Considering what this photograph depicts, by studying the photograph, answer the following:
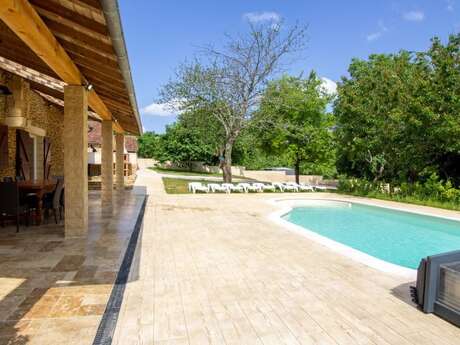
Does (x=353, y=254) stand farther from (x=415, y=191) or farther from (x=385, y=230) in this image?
(x=415, y=191)

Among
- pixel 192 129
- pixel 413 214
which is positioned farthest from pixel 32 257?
pixel 192 129

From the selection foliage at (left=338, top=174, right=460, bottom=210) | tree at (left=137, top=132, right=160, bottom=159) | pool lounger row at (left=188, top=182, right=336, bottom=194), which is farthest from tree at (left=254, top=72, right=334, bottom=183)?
tree at (left=137, top=132, right=160, bottom=159)

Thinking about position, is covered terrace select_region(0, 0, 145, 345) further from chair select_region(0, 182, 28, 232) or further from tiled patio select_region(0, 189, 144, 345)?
chair select_region(0, 182, 28, 232)

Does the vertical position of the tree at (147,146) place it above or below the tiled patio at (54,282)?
above

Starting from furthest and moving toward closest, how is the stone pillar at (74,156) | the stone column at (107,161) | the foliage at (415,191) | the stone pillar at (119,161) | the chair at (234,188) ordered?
the chair at (234,188) < the stone pillar at (119,161) < the foliage at (415,191) < the stone column at (107,161) < the stone pillar at (74,156)

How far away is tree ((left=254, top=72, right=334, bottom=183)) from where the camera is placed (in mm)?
22250

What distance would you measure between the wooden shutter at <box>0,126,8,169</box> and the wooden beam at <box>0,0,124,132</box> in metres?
4.00

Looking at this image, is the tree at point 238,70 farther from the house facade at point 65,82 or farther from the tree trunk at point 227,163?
the house facade at point 65,82

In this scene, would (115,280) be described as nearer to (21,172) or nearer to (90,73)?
(90,73)

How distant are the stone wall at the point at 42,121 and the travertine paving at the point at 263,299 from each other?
20.4 ft

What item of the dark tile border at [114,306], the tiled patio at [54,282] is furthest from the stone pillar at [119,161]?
the dark tile border at [114,306]

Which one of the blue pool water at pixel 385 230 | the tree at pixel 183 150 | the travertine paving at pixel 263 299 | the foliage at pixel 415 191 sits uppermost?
the tree at pixel 183 150

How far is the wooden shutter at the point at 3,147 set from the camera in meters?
9.11

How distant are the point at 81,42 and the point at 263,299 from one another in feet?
14.2
